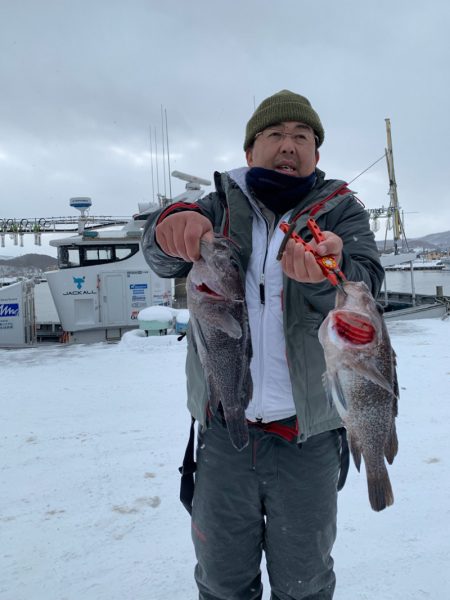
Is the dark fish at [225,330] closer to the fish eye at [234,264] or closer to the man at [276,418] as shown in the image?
the fish eye at [234,264]

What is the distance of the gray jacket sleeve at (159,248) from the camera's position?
1863 millimetres

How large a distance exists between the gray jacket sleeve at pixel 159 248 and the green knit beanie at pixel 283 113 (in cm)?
43

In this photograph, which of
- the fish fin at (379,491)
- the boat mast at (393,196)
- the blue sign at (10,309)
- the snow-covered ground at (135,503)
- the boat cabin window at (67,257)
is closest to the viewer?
the fish fin at (379,491)

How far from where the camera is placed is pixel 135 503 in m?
3.40

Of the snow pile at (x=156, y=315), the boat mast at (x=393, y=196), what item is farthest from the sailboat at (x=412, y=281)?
the snow pile at (x=156, y=315)

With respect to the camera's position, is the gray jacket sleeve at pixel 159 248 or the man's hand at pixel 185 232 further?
the gray jacket sleeve at pixel 159 248

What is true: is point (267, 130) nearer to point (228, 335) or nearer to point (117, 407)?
point (228, 335)

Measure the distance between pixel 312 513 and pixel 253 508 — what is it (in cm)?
28

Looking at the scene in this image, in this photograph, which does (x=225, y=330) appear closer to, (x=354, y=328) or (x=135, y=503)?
(x=354, y=328)

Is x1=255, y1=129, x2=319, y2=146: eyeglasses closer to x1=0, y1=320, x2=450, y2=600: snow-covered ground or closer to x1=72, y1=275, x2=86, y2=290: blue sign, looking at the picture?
x1=0, y1=320, x2=450, y2=600: snow-covered ground

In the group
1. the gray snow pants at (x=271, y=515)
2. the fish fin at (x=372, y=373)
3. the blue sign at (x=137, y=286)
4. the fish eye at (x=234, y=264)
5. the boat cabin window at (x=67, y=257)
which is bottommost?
the gray snow pants at (x=271, y=515)

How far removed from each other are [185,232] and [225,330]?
447mm

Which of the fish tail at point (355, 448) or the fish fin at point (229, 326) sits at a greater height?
the fish fin at point (229, 326)

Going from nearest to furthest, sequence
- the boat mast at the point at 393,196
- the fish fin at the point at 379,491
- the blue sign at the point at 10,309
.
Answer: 1. the fish fin at the point at 379,491
2. the blue sign at the point at 10,309
3. the boat mast at the point at 393,196
